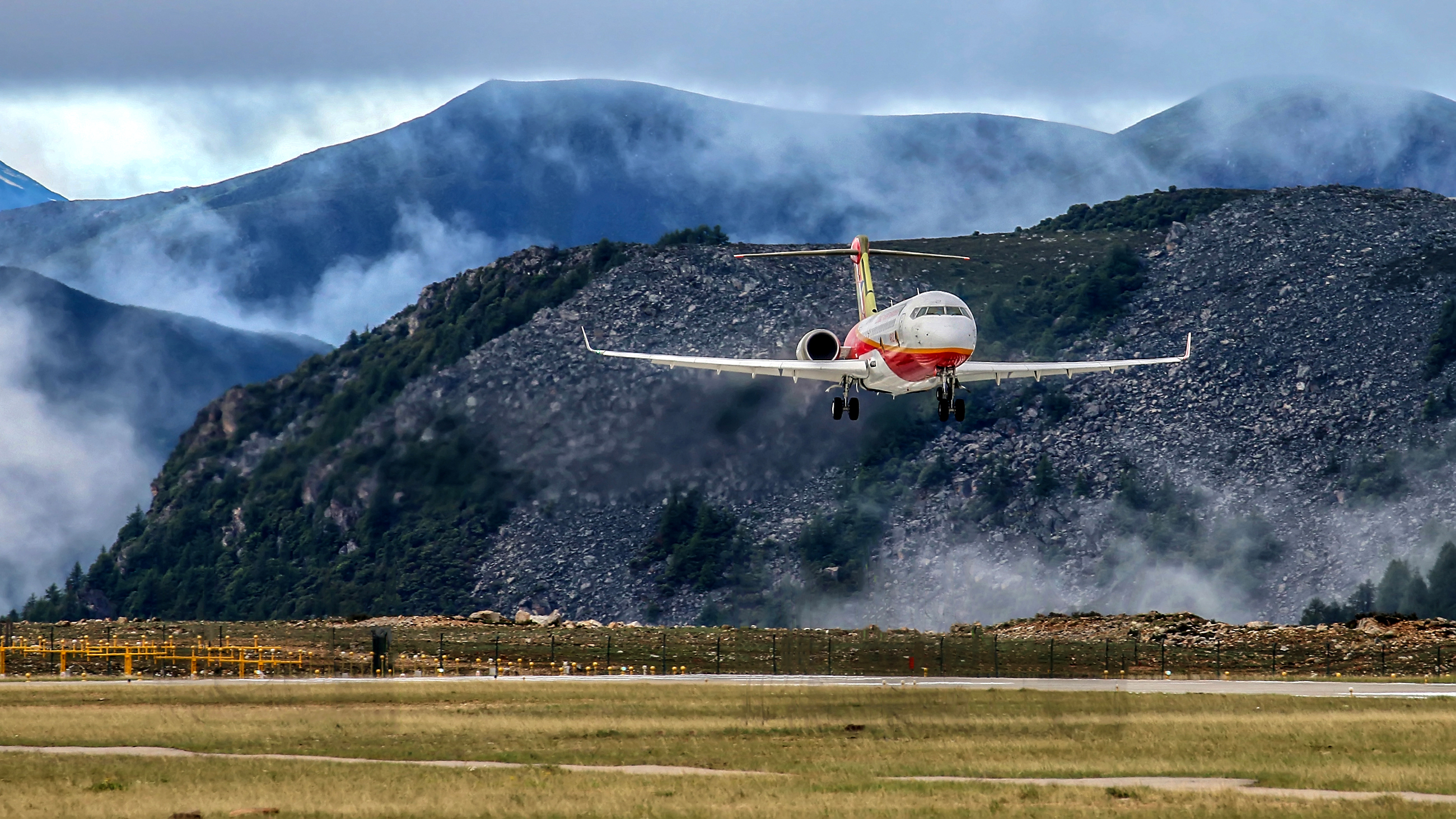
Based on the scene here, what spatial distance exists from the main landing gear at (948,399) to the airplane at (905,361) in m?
0.04

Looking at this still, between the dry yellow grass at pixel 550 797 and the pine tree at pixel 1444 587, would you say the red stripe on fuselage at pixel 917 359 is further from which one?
the pine tree at pixel 1444 587

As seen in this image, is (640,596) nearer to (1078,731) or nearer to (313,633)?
(313,633)

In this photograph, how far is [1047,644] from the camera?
365ft

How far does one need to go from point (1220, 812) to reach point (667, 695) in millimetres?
34156

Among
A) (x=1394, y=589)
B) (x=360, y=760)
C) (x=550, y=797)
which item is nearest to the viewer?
(x=550, y=797)

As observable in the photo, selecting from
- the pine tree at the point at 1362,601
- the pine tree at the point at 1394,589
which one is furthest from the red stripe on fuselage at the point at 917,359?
the pine tree at the point at 1394,589

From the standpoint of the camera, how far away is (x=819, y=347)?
241 ft

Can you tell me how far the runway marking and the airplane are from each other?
2047cm

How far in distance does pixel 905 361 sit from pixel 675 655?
4315 centimetres

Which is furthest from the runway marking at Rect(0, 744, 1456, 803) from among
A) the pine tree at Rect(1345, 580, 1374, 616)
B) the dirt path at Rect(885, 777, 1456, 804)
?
the pine tree at Rect(1345, 580, 1374, 616)

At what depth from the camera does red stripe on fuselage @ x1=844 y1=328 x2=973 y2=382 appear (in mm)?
59906

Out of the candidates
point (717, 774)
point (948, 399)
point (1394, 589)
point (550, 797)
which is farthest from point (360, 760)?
point (1394, 589)

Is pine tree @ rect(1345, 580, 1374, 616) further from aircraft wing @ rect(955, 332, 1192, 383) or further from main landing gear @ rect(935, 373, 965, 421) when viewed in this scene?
main landing gear @ rect(935, 373, 965, 421)

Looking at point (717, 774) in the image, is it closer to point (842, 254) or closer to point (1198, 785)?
point (1198, 785)
